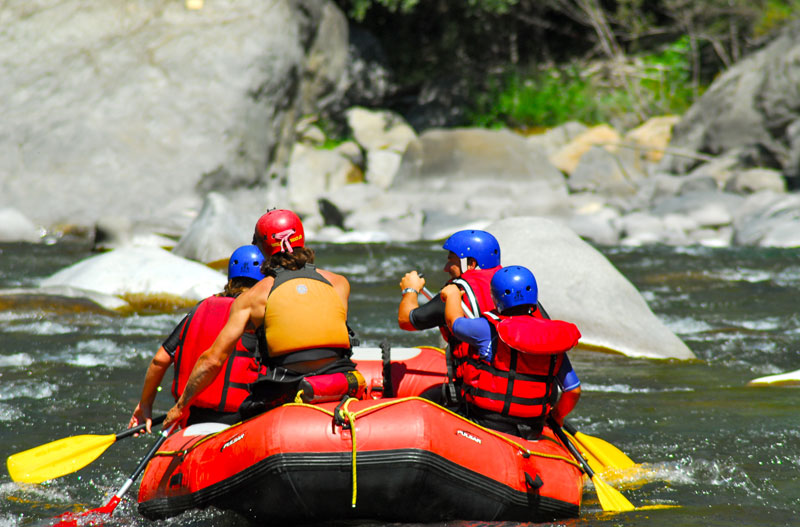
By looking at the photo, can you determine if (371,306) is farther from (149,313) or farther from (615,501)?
(615,501)

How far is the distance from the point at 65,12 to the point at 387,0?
243 inches

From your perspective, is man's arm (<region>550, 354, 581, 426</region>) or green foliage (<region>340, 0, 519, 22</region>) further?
green foliage (<region>340, 0, 519, 22</region>)

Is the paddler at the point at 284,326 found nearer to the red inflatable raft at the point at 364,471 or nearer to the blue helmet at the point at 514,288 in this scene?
the red inflatable raft at the point at 364,471

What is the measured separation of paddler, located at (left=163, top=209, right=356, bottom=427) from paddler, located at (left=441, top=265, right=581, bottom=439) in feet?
1.75

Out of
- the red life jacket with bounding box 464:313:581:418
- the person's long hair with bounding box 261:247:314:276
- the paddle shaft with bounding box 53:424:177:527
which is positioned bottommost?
the paddle shaft with bounding box 53:424:177:527

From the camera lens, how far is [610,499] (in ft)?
12.8

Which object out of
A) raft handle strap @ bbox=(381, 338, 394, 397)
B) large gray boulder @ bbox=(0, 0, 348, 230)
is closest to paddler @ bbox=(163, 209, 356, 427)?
raft handle strap @ bbox=(381, 338, 394, 397)

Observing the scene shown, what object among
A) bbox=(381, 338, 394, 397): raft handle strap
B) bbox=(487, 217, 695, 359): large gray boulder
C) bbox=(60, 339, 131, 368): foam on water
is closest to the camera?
bbox=(381, 338, 394, 397): raft handle strap

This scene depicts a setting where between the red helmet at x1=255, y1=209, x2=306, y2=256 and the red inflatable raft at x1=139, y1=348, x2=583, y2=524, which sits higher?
the red helmet at x1=255, y1=209, x2=306, y2=256

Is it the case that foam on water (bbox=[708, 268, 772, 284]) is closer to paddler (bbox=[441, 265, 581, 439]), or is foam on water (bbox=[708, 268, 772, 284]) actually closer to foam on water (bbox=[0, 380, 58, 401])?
paddler (bbox=[441, 265, 581, 439])

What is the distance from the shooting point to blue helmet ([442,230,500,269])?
14.4 ft

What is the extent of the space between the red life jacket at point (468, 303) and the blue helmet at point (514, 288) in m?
0.27

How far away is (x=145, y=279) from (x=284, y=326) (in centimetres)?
546

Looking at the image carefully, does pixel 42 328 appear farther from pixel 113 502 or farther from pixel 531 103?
pixel 531 103
